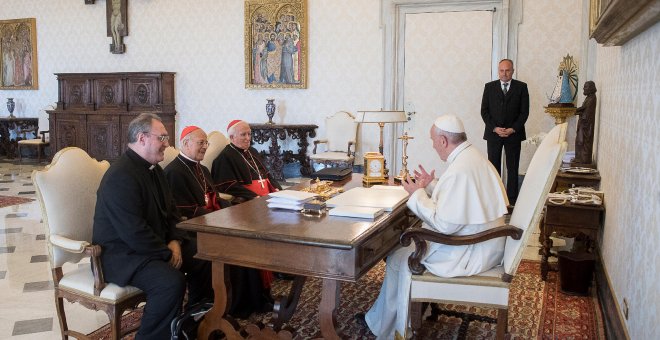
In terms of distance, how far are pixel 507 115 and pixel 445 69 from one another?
5.90ft

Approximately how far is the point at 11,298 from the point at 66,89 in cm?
786

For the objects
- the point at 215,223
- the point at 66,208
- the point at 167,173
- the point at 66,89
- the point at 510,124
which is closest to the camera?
the point at 215,223

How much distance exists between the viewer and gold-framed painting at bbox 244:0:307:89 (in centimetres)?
956

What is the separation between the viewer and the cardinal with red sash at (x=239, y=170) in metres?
4.91

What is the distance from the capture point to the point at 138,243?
10.2 feet

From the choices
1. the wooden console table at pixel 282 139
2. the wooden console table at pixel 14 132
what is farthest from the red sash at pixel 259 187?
the wooden console table at pixel 14 132

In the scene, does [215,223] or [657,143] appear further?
[215,223]

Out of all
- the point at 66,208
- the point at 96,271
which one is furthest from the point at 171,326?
the point at 66,208

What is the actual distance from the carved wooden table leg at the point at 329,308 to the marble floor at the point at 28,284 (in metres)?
1.70

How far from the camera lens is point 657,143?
2609 millimetres

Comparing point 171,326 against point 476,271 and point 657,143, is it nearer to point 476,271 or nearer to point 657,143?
point 476,271

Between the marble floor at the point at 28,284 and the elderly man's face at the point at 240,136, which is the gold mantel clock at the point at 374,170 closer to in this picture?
the elderly man's face at the point at 240,136

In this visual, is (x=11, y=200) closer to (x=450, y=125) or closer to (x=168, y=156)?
(x=168, y=156)

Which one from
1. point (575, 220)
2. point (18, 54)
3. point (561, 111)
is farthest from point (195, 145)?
point (18, 54)
